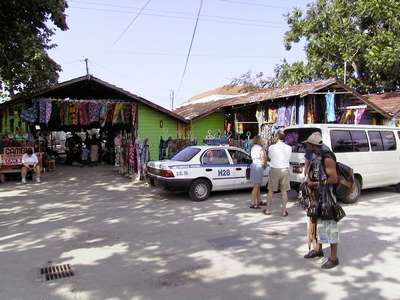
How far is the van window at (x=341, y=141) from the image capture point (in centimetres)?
927

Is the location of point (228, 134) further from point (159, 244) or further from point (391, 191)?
point (159, 244)

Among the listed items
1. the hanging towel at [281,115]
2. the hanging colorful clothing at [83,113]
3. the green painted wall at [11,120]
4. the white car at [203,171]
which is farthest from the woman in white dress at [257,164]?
the green painted wall at [11,120]

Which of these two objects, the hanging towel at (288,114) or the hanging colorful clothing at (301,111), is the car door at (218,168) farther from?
the hanging towel at (288,114)

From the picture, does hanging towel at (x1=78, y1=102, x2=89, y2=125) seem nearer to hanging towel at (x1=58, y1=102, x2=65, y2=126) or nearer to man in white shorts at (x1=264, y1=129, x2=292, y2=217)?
hanging towel at (x1=58, y1=102, x2=65, y2=126)

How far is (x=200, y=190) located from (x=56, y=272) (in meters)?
5.53

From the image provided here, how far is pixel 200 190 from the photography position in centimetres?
1033

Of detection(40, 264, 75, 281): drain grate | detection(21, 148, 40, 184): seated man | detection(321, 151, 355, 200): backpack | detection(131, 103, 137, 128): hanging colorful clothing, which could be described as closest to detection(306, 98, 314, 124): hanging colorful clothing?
detection(131, 103, 137, 128): hanging colorful clothing

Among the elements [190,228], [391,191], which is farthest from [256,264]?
[391,191]

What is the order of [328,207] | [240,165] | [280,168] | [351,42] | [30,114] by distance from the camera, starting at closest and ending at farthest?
[328,207] < [280,168] < [240,165] < [30,114] < [351,42]

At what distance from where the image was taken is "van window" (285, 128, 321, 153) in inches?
372

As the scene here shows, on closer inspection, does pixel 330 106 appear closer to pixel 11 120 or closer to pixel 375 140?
pixel 375 140

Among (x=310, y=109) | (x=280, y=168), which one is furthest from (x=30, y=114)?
(x=280, y=168)

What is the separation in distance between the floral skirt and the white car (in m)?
4.62

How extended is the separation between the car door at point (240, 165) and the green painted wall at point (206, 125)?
752 centimetres
